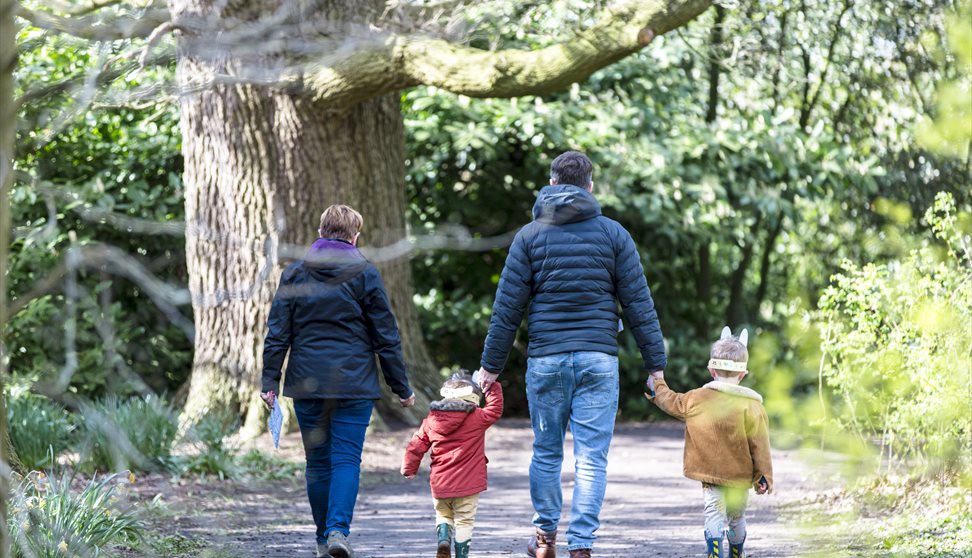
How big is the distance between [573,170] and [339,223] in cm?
112

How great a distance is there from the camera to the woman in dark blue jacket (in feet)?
17.3

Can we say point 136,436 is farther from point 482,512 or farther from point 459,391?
point 459,391

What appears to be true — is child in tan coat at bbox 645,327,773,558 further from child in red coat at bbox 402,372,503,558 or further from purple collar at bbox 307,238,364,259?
purple collar at bbox 307,238,364,259

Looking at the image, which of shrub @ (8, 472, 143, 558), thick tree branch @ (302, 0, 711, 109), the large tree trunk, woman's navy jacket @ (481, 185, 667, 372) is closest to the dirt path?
shrub @ (8, 472, 143, 558)

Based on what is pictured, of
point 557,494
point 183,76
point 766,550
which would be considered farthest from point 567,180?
point 183,76

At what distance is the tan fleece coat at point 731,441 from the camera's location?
15.7 ft

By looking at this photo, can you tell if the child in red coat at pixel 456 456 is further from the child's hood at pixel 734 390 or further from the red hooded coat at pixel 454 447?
the child's hood at pixel 734 390

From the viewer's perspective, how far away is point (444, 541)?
5.11 metres

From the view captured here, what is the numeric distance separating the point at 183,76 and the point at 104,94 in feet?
14.8

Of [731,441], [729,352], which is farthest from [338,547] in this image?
[729,352]

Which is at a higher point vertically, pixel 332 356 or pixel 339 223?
pixel 339 223

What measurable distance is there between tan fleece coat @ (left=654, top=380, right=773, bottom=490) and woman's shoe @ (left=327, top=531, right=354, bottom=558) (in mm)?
1532

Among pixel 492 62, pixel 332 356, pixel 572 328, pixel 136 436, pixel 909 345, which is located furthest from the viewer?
pixel 492 62

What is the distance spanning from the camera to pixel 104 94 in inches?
159
